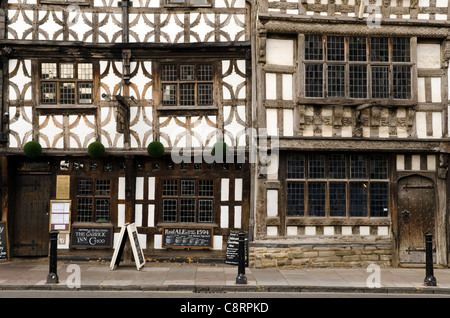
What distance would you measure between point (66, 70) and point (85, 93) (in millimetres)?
813

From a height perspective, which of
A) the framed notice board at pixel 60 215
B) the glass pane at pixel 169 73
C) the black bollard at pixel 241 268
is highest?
the glass pane at pixel 169 73

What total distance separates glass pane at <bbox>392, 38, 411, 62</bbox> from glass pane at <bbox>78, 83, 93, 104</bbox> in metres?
8.18

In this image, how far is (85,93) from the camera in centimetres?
1112

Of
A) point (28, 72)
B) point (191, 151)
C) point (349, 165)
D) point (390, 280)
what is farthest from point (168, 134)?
point (390, 280)

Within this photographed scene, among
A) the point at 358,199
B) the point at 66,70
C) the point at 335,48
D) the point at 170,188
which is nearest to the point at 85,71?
the point at 66,70

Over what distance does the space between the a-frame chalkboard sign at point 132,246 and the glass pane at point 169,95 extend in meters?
3.39

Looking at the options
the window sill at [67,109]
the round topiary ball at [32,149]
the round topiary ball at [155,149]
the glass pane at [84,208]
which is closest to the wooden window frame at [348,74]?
the round topiary ball at [155,149]

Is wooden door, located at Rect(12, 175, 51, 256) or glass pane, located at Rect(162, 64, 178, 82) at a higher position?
glass pane, located at Rect(162, 64, 178, 82)

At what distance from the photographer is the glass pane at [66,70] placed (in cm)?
1113

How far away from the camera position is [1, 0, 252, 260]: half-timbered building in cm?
1089

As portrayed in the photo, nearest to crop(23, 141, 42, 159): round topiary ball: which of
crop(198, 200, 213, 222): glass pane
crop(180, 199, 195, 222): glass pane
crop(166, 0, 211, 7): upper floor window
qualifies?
crop(180, 199, 195, 222): glass pane

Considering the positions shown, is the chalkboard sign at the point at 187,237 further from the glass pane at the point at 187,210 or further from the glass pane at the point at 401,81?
the glass pane at the point at 401,81

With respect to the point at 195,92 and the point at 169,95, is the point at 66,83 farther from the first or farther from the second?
the point at 195,92

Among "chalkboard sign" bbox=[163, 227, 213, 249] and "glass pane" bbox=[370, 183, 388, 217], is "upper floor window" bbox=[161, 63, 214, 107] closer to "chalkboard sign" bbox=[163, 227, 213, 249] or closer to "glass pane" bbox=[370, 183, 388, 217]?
"chalkboard sign" bbox=[163, 227, 213, 249]
